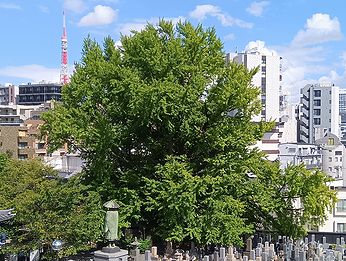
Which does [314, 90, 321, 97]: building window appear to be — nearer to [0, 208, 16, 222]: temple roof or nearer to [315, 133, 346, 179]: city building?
[315, 133, 346, 179]: city building

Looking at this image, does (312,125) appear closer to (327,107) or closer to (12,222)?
(327,107)

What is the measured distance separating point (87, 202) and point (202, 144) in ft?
19.4

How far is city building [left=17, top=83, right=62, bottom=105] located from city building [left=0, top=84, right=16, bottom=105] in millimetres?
5756

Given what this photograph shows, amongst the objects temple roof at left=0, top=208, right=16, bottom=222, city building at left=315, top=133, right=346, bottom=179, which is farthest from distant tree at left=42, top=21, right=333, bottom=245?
city building at left=315, top=133, right=346, bottom=179

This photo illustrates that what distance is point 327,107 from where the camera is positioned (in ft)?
236

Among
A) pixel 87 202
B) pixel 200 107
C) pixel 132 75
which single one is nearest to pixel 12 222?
pixel 87 202

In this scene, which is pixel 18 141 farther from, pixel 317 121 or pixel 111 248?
pixel 111 248

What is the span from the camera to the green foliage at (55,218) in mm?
18234

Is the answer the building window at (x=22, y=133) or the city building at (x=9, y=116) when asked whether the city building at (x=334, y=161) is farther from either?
the city building at (x=9, y=116)

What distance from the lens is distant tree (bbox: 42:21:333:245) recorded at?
2058 cm

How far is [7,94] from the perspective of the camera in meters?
114

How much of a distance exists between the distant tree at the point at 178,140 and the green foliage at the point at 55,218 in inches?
70.2

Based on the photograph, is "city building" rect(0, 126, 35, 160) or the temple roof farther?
"city building" rect(0, 126, 35, 160)

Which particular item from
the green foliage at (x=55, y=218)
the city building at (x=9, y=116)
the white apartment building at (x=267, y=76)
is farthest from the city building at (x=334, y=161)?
the city building at (x=9, y=116)
